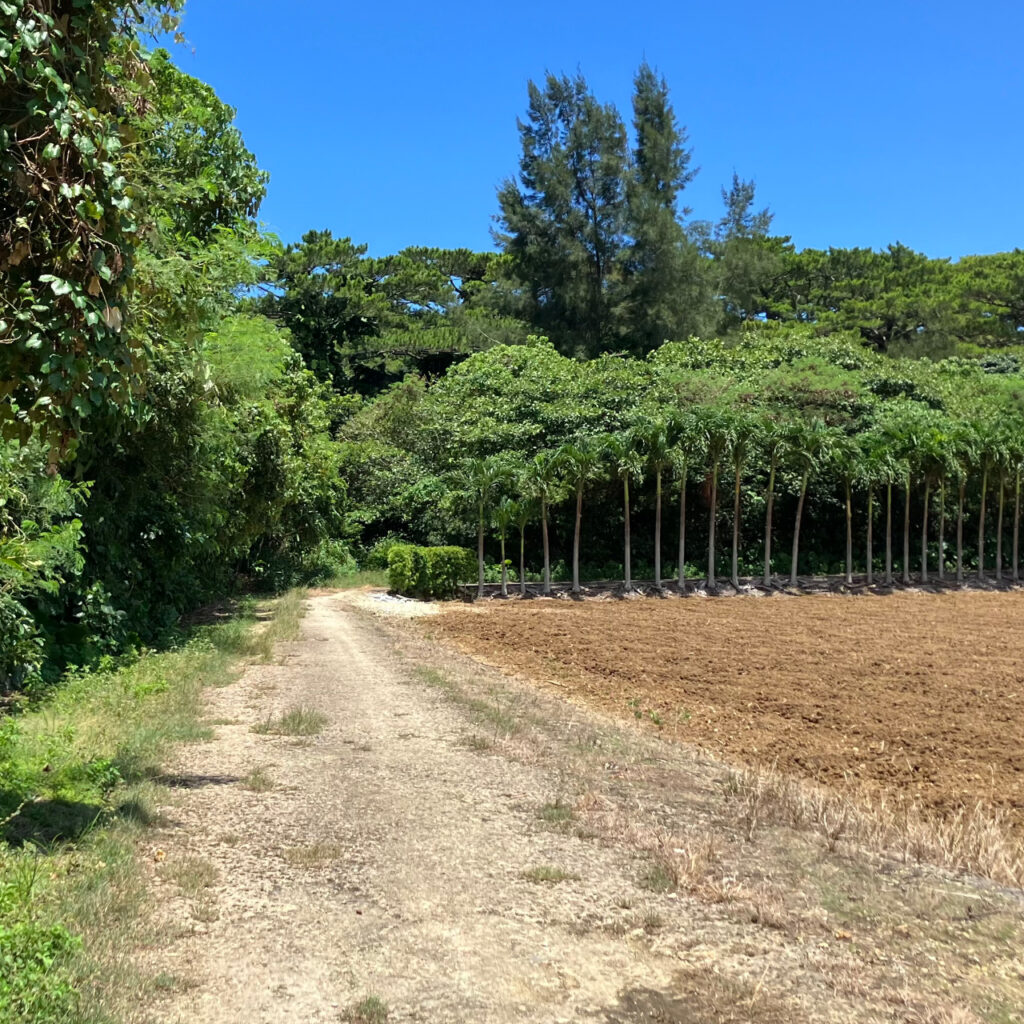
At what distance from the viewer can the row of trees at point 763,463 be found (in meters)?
23.3

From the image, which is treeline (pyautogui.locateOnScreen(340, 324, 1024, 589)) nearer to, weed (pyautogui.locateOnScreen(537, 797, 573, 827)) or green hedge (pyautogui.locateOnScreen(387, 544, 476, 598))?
green hedge (pyautogui.locateOnScreen(387, 544, 476, 598))

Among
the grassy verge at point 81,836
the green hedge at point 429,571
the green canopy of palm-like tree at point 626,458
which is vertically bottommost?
the grassy verge at point 81,836

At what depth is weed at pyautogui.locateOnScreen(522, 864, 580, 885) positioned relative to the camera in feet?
14.3

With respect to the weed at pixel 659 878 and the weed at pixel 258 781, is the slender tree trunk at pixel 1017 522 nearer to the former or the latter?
the weed at pixel 659 878

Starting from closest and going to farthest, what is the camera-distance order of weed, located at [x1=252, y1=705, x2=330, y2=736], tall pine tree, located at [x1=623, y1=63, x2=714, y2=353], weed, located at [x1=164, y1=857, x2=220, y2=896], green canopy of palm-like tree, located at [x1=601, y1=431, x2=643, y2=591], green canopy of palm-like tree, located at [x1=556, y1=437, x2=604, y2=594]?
weed, located at [x1=164, y1=857, x2=220, y2=896] → weed, located at [x1=252, y1=705, x2=330, y2=736] → green canopy of palm-like tree, located at [x1=556, y1=437, x2=604, y2=594] → green canopy of palm-like tree, located at [x1=601, y1=431, x2=643, y2=591] → tall pine tree, located at [x1=623, y1=63, x2=714, y2=353]

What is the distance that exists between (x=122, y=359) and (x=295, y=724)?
463cm

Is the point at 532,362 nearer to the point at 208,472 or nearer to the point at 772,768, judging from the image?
the point at 208,472

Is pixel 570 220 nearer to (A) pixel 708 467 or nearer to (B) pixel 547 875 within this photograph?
(A) pixel 708 467

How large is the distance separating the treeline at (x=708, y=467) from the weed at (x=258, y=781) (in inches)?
650

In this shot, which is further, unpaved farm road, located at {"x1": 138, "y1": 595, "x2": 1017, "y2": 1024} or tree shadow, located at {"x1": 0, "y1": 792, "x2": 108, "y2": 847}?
tree shadow, located at {"x1": 0, "y1": 792, "x2": 108, "y2": 847}

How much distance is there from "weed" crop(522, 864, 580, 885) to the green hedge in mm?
18186

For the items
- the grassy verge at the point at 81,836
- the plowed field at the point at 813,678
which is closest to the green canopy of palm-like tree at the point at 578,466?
the plowed field at the point at 813,678

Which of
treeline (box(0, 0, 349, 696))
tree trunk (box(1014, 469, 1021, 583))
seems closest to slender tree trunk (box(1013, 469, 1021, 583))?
tree trunk (box(1014, 469, 1021, 583))

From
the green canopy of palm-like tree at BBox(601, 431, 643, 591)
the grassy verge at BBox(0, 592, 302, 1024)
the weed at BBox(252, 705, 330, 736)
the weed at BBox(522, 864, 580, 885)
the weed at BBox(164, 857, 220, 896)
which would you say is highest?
the green canopy of palm-like tree at BBox(601, 431, 643, 591)
